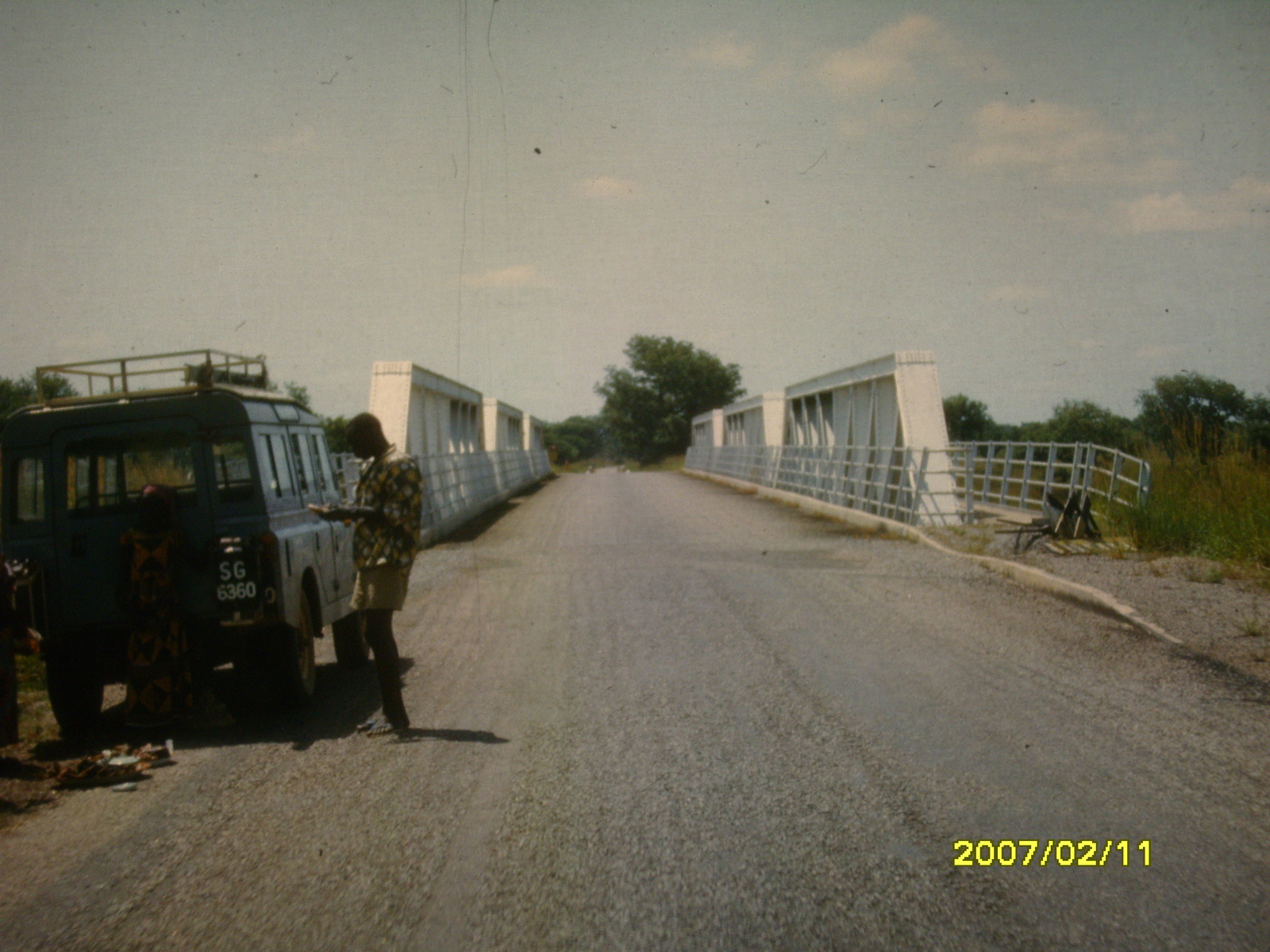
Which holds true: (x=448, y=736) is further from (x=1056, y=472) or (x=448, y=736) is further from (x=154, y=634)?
(x=1056, y=472)

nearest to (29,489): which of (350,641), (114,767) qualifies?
(114,767)

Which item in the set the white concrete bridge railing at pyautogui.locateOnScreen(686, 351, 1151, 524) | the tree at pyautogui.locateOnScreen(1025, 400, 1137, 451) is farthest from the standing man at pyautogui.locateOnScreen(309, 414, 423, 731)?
the tree at pyautogui.locateOnScreen(1025, 400, 1137, 451)

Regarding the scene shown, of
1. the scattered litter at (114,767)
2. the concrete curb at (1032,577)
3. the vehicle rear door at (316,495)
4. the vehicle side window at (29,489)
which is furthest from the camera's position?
the concrete curb at (1032,577)

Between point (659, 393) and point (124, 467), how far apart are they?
101 m

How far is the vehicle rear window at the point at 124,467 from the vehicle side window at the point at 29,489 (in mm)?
154

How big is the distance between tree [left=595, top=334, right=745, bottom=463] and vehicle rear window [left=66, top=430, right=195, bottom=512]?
99329 mm

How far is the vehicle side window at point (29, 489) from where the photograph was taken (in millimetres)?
6426

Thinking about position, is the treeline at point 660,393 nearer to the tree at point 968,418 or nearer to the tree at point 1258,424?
the tree at point 968,418

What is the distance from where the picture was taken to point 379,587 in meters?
6.05

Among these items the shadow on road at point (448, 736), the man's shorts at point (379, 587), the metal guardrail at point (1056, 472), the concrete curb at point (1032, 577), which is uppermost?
the metal guardrail at point (1056, 472)

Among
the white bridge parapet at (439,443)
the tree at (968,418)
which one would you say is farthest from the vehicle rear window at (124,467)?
the tree at (968,418)

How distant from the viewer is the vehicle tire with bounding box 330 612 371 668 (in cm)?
834

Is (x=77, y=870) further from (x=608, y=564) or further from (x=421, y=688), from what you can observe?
(x=608, y=564)
